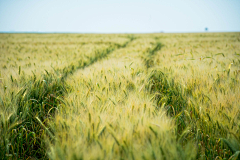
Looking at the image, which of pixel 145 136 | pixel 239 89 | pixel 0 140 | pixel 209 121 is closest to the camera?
pixel 145 136

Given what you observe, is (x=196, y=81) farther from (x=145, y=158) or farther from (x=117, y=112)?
(x=145, y=158)

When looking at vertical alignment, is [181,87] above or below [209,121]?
above

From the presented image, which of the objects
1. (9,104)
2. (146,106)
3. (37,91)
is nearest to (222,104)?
(146,106)

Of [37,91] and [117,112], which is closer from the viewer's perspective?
[117,112]

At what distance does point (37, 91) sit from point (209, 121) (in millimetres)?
1940

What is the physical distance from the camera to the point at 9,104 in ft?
3.79

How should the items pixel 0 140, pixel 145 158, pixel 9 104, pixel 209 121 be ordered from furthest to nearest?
pixel 9 104, pixel 209 121, pixel 0 140, pixel 145 158

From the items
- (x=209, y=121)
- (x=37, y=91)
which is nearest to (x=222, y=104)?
(x=209, y=121)

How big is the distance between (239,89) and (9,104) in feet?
7.57

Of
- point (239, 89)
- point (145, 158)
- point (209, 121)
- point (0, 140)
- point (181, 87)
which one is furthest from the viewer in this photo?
point (181, 87)

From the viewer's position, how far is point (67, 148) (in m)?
0.65

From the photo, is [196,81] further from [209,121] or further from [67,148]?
[67,148]

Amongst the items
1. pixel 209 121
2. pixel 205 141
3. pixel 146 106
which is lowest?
pixel 205 141

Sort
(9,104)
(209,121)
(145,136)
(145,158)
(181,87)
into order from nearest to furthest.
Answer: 1. (145,158)
2. (145,136)
3. (209,121)
4. (9,104)
5. (181,87)
